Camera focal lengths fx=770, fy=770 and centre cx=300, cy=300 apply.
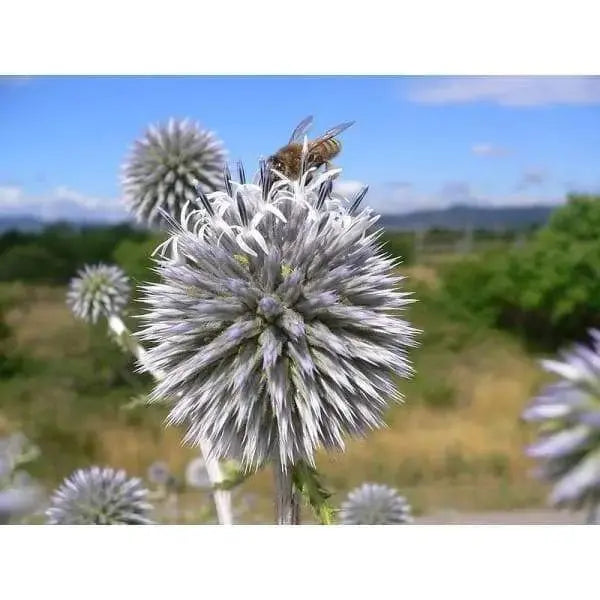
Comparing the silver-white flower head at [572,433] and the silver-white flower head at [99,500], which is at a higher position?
the silver-white flower head at [99,500]

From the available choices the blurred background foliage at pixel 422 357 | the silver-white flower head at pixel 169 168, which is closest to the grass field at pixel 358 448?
the blurred background foliage at pixel 422 357

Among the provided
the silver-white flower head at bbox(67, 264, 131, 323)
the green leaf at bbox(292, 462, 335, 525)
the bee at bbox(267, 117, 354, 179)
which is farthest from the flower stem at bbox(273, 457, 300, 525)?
the silver-white flower head at bbox(67, 264, 131, 323)

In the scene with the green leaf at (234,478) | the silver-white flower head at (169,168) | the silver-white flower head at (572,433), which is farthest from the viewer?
the silver-white flower head at (169,168)
